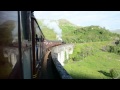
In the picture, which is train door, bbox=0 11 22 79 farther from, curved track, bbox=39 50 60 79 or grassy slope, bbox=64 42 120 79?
grassy slope, bbox=64 42 120 79

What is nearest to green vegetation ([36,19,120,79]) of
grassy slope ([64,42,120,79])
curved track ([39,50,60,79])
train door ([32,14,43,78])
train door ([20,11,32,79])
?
grassy slope ([64,42,120,79])

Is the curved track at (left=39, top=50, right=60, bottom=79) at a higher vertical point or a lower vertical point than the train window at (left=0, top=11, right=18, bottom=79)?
lower

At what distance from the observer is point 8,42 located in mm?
2662

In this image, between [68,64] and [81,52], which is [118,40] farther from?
[68,64]

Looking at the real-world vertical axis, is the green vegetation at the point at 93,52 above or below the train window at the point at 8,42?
below

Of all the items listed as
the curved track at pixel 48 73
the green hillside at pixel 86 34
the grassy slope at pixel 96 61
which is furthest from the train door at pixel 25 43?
the green hillside at pixel 86 34

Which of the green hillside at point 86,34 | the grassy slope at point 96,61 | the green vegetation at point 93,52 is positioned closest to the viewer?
the green vegetation at point 93,52

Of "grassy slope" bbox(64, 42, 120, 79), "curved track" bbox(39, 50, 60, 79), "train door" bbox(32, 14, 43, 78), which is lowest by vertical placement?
"grassy slope" bbox(64, 42, 120, 79)

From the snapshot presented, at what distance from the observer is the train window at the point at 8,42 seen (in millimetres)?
2416

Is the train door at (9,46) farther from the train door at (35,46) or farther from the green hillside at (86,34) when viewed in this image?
the green hillside at (86,34)

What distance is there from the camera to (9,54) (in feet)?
8.77

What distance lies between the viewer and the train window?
242 cm

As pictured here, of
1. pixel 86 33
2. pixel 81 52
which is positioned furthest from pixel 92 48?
pixel 86 33
